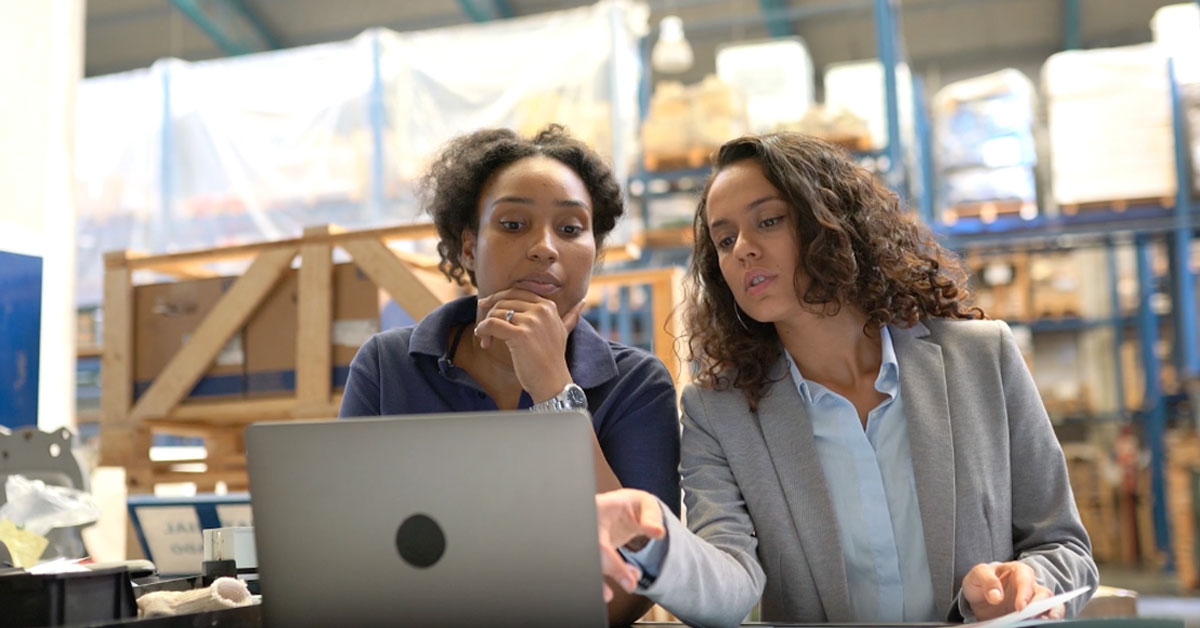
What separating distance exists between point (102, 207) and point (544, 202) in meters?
5.27

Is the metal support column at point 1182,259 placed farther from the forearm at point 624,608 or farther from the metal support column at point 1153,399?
the forearm at point 624,608

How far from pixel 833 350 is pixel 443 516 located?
3.63 ft

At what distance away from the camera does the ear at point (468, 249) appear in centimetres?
247

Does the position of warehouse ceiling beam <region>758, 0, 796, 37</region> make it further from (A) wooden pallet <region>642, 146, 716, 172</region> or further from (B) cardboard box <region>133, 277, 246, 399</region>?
(B) cardboard box <region>133, 277, 246, 399</region>

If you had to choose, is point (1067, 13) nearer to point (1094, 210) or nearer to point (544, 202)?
point (1094, 210)

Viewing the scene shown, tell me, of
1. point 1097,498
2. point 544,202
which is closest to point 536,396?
point 544,202

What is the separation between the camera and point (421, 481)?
1166 mm

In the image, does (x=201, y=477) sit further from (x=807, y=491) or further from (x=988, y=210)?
(x=988, y=210)

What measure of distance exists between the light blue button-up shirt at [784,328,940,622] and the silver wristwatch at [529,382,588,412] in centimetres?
43

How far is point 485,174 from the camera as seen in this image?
7.91 feet

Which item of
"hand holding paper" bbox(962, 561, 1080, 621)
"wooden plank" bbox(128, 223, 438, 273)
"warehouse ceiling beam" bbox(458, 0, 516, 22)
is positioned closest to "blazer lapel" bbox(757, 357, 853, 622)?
"hand holding paper" bbox(962, 561, 1080, 621)

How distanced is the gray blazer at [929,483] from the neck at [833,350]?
0.26ft

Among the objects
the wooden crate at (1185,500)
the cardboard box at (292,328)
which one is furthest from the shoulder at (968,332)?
the wooden crate at (1185,500)

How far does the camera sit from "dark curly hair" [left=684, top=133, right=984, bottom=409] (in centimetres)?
200
